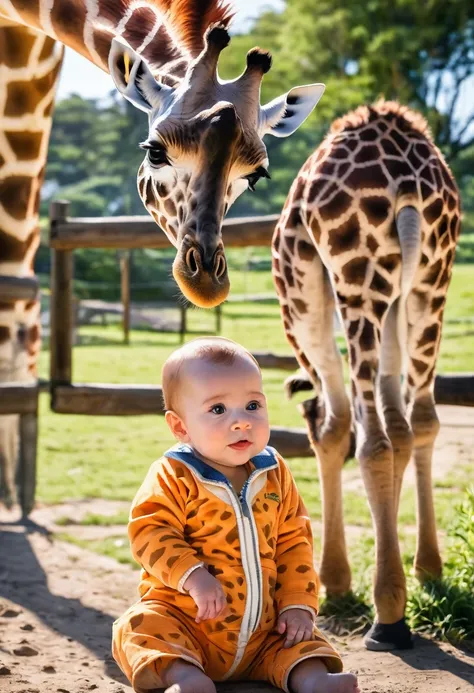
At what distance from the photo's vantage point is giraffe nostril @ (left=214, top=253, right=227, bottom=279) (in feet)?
8.70

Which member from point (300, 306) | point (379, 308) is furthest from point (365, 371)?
point (300, 306)

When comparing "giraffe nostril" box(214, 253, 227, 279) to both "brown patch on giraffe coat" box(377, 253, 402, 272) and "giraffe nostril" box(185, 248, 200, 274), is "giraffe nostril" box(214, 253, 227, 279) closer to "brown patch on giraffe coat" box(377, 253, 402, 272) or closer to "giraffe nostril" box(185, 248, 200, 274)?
"giraffe nostril" box(185, 248, 200, 274)

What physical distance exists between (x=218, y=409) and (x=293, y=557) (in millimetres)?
490

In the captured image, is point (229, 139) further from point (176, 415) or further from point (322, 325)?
point (322, 325)

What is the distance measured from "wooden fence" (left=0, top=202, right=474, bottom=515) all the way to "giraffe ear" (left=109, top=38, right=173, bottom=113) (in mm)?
2490

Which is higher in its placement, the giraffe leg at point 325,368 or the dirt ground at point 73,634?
the giraffe leg at point 325,368

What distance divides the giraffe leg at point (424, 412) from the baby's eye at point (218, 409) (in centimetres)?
155

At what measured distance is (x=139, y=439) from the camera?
8.44 m

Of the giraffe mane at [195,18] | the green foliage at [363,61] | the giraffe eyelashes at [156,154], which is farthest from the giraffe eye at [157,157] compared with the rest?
the green foliage at [363,61]

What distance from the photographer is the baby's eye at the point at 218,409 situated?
2555 millimetres

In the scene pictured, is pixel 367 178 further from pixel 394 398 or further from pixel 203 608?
pixel 203 608

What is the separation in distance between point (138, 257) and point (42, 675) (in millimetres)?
21869

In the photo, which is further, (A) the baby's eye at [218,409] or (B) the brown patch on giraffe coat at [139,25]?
(B) the brown patch on giraffe coat at [139,25]

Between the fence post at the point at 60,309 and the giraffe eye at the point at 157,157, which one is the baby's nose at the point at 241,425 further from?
the fence post at the point at 60,309
